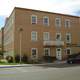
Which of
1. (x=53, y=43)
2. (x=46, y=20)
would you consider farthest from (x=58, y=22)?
(x=53, y=43)

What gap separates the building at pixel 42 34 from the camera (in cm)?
3969

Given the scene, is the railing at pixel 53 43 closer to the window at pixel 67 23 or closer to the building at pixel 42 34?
the building at pixel 42 34

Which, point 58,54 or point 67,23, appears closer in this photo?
point 58,54

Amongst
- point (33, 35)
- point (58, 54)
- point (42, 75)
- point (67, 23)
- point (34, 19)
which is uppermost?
point (34, 19)

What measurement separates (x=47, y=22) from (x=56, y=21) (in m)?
2.17

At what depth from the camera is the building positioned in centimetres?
3969

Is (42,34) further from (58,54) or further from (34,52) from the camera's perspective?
(58,54)

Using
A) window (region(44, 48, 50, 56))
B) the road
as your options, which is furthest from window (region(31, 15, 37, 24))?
the road

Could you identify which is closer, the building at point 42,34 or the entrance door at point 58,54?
the building at point 42,34

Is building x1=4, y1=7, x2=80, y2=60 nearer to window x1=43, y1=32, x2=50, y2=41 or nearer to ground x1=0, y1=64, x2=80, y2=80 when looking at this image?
window x1=43, y1=32, x2=50, y2=41

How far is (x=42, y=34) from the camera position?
4178 centimetres

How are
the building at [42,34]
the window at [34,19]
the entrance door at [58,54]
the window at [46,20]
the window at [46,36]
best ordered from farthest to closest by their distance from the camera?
the entrance door at [58,54] → the window at [46,20] → the window at [46,36] → the window at [34,19] → the building at [42,34]

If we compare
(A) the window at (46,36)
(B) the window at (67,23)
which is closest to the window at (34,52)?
(A) the window at (46,36)

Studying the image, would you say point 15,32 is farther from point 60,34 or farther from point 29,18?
point 60,34
